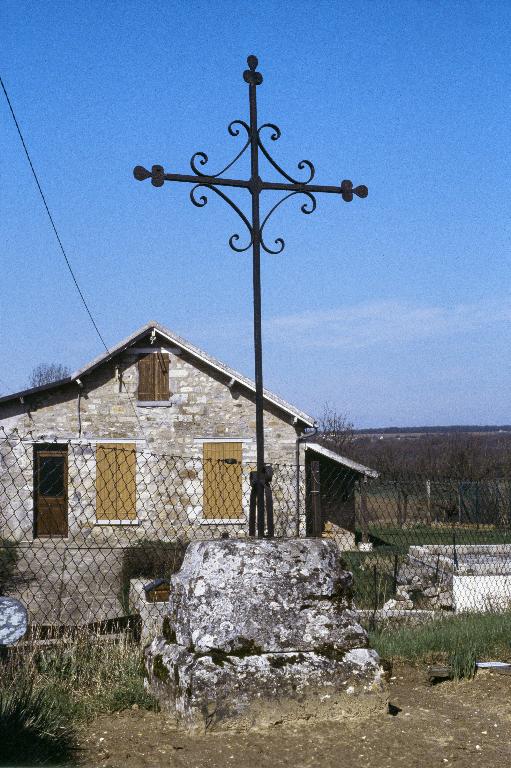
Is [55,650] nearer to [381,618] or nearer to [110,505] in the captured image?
[381,618]

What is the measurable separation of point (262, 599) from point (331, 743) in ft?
2.43

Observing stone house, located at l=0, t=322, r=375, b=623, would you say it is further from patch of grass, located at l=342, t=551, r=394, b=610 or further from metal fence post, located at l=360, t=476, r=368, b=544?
patch of grass, located at l=342, t=551, r=394, b=610

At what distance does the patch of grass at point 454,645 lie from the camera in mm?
5157

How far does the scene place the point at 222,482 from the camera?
61.5 ft

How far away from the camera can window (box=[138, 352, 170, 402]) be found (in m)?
19.5

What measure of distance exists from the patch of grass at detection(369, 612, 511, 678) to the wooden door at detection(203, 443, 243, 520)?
12514 mm

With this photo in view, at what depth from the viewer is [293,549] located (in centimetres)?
438

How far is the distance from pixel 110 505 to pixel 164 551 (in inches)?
236

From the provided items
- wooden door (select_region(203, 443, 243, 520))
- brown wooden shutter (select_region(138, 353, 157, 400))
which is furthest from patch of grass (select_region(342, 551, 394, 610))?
brown wooden shutter (select_region(138, 353, 157, 400))

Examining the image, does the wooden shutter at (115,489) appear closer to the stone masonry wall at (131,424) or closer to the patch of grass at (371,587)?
the stone masonry wall at (131,424)

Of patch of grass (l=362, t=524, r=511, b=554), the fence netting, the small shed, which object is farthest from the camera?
the small shed

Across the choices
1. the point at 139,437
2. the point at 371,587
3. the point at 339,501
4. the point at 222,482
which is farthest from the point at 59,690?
the point at 339,501

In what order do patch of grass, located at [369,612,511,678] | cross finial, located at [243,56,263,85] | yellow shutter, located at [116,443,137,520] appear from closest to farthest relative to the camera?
cross finial, located at [243,56,263,85], patch of grass, located at [369,612,511,678], yellow shutter, located at [116,443,137,520]

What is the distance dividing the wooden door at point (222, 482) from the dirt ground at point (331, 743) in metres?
14.2
